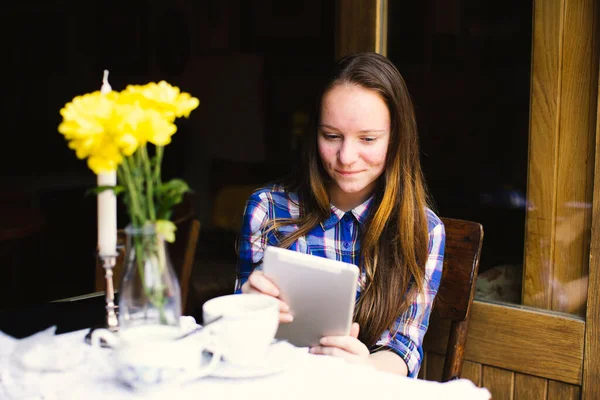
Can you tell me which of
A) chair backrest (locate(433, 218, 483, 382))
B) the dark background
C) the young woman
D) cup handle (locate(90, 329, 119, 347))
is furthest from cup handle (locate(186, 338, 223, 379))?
the dark background

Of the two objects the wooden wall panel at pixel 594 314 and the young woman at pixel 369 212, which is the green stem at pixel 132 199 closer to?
the young woman at pixel 369 212

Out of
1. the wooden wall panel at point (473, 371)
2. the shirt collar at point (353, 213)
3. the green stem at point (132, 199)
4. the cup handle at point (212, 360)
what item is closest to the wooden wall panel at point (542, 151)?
the wooden wall panel at point (473, 371)

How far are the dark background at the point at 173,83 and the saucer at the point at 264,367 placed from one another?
3.82ft

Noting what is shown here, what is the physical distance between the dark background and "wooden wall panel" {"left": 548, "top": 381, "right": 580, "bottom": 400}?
644mm

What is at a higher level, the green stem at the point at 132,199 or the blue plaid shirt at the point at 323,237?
the green stem at the point at 132,199

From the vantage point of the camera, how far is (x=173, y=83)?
15.7 feet

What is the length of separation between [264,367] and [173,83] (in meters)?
4.07

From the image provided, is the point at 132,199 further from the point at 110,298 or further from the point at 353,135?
the point at 353,135

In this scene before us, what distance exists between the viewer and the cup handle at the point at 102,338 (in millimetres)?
973

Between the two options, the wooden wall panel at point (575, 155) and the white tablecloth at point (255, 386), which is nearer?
the white tablecloth at point (255, 386)

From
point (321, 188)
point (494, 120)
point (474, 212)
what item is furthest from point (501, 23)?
point (321, 188)

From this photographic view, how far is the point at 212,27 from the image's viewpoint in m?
4.72

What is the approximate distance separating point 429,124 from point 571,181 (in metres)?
0.54

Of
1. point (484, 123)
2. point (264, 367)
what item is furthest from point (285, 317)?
point (484, 123)
